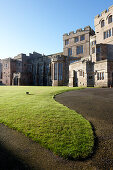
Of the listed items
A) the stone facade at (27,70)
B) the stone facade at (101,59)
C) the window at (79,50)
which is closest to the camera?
the stone facade at (101,59)

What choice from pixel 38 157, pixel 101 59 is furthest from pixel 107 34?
pixel 38 157

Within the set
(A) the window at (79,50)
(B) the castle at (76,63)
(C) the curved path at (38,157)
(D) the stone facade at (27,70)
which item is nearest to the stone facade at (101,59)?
(B) the castle at (76,63)

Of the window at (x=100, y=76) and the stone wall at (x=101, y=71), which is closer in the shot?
the stone wall at (x=101, y=71)

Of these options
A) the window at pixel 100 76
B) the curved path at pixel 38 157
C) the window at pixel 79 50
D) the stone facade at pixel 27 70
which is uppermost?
the window at pixel 79 50

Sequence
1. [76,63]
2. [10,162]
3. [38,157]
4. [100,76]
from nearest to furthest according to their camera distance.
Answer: [10,162], [38,157], [100,76], [76,63]

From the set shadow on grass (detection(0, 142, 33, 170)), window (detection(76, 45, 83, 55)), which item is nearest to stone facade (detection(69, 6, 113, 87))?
window (detection(76, 45, 83, 55))

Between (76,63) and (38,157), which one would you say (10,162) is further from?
(76,63)

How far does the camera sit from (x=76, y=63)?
81.3 feet

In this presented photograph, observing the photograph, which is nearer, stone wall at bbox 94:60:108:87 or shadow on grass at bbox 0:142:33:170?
shadow on grass at bbox 0:142:33:170

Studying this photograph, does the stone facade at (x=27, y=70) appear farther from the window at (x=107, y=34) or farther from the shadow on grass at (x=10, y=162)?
the shadow on grass at (x=10, y=162)

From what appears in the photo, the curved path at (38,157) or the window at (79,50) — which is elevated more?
the window at (79,50)

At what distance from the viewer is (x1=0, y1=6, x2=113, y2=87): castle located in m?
21.2

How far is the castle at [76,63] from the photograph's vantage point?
21150 mm

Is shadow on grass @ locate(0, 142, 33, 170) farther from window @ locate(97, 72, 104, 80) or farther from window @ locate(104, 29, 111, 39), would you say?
window @ locate(104, 29, 111, 39)
